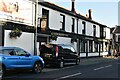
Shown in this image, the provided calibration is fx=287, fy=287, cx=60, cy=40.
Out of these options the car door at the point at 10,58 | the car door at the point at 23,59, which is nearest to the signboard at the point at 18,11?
the car door at the point at 23,59

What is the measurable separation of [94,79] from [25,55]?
15.8 feet

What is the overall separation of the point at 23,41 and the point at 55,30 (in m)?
6.60

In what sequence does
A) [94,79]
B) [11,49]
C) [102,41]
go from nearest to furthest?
[94,79]
[11,49]
[102,41]

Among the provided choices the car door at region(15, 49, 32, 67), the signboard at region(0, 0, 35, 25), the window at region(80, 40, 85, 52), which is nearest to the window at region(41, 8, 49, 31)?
the signboard at region(0, 0, 35, 25)

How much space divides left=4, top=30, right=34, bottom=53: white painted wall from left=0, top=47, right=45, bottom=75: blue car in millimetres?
4303

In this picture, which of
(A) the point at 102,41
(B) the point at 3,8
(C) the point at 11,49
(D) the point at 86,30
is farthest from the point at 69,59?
(A) the point at 102,41

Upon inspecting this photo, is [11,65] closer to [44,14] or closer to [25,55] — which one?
[25,55]

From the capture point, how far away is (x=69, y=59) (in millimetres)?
24016

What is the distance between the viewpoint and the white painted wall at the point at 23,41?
21.4 m

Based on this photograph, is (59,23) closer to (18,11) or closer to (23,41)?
(23,41)

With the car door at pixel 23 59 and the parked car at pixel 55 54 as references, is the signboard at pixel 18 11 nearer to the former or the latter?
the parked car at pixel 55 54

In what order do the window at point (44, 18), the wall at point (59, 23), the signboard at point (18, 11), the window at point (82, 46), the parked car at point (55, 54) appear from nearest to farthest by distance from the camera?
1. the signboard at point (18, 11)
2. the parked car at point (55, 54)
3. the window at point (44, 18)
4. the wall at point (59, 23)
5. the window at point (82, 46)

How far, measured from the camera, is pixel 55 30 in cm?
2945

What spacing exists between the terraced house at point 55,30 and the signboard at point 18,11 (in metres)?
0.08
